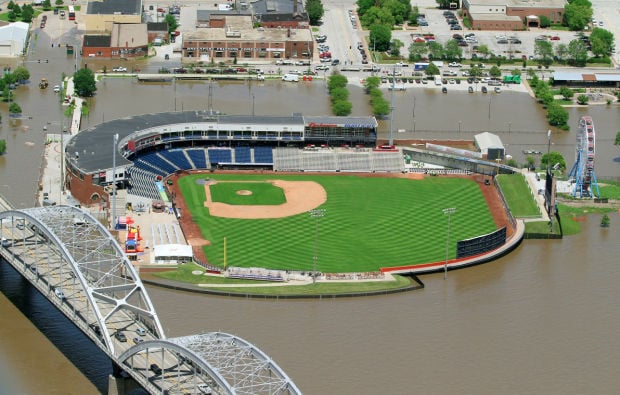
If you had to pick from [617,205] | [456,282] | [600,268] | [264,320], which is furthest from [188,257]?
[617,205]

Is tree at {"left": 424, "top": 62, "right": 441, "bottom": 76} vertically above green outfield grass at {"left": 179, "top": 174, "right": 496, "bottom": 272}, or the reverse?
tree at {"left": 424, "top": 62, "right": 441, "bottom": 76}

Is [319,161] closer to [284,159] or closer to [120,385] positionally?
[284,159]

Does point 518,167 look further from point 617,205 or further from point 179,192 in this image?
point 179,192

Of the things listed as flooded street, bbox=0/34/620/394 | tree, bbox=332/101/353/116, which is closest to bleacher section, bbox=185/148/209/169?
flooded street, bbox=0/34/620/394

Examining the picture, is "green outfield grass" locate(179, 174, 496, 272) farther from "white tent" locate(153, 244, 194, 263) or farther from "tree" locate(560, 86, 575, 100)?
"tree" locate(560, 86, 575, 100)

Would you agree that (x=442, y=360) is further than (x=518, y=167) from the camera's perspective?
No
